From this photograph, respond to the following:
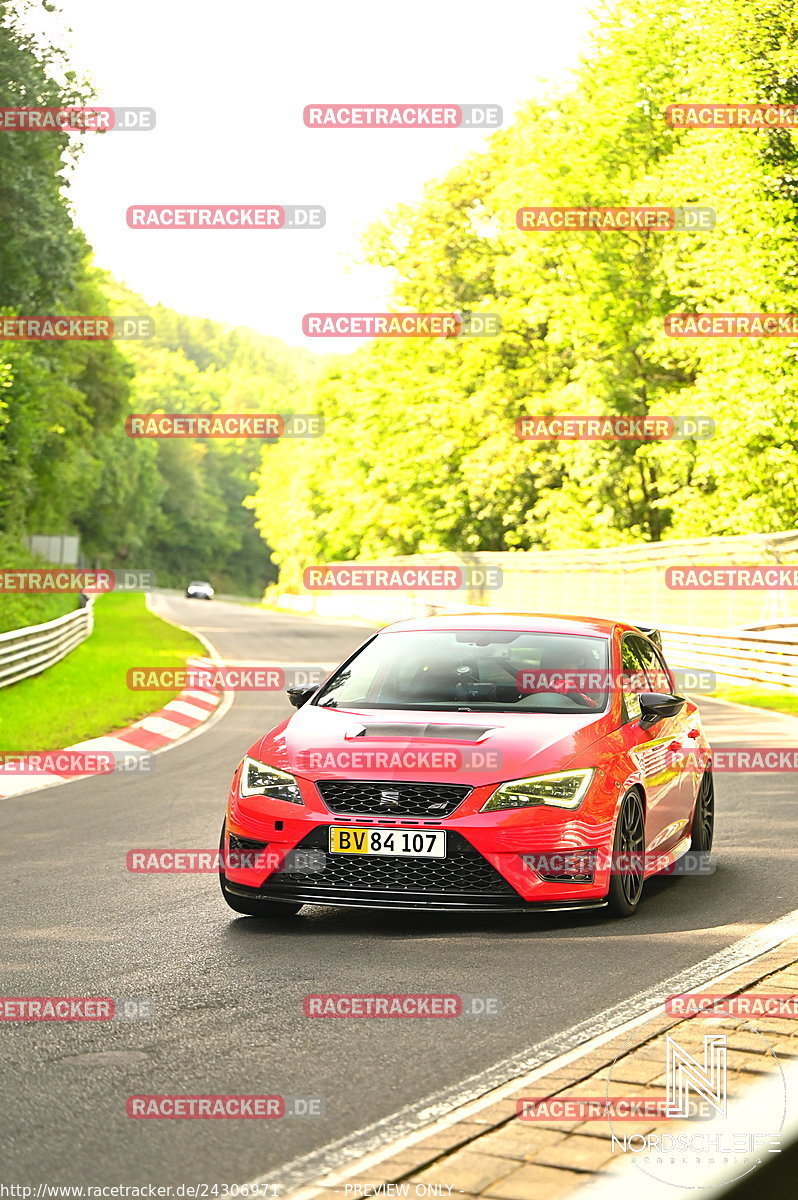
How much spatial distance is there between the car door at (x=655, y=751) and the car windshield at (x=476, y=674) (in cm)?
23

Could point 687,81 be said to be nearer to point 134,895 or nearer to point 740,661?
point 740,661

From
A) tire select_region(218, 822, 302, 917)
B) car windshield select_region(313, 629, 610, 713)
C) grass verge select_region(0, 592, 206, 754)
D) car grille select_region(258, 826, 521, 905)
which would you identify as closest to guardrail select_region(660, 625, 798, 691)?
grass verge select_region(0, 592, 206, 754)

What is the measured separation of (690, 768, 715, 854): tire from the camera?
1002 centimetres

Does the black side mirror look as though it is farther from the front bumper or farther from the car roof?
the front bumper

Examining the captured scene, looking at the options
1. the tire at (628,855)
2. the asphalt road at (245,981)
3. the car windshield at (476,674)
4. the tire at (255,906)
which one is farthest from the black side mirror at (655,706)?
the tire at (255,906)

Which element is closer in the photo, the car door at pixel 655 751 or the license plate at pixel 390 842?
the license plate at pixel 390 842

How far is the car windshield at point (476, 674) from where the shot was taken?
8.83 m

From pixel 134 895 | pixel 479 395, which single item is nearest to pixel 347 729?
pixel 134 895

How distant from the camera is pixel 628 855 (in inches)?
325

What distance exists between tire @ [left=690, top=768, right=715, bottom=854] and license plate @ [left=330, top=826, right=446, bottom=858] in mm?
2781

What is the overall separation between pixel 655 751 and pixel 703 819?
131cm

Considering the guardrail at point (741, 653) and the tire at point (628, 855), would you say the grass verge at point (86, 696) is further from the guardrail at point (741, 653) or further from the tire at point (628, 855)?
the tire at point (628, 855)

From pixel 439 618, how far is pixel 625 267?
39168mm

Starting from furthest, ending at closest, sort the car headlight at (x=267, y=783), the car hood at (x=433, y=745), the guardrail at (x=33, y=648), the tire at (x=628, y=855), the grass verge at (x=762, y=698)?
the guardrail at (x=33, y=648), the grass verge at (x=762, y=698), the tire at (x=628, y=855), the car headlight at (x=267, y=783), the car hood at (x=433, y=745)
